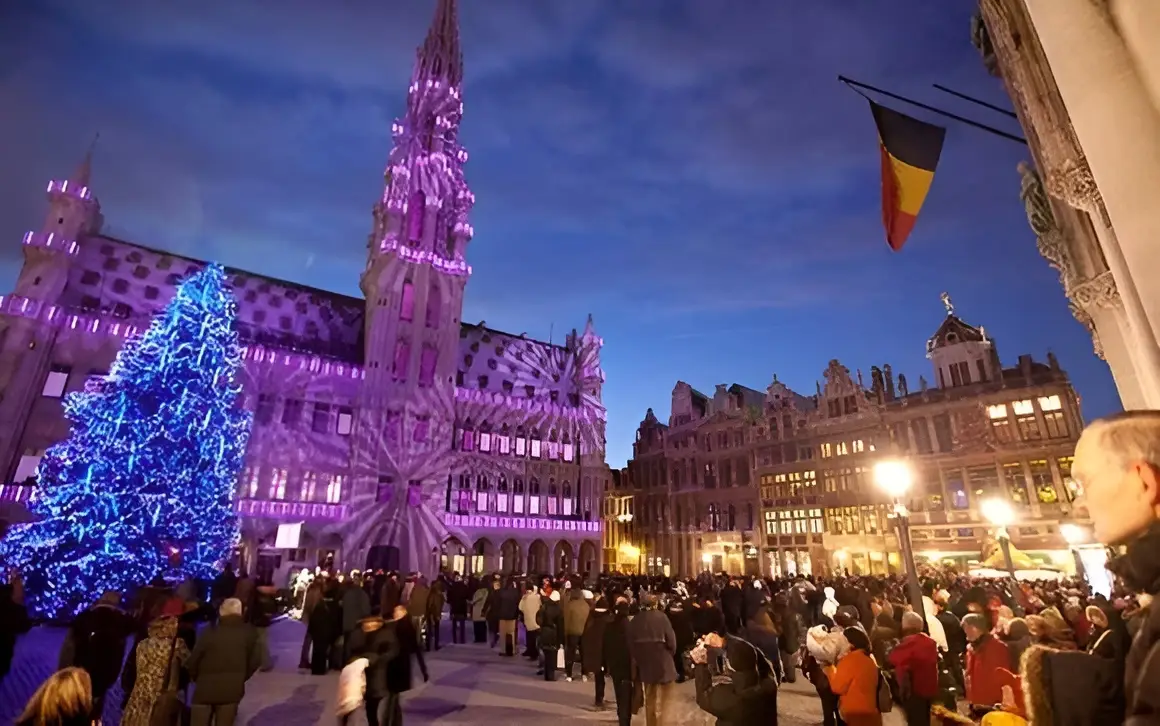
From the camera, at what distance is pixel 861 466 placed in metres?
40.6

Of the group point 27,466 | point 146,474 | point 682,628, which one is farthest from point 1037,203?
point 27,466

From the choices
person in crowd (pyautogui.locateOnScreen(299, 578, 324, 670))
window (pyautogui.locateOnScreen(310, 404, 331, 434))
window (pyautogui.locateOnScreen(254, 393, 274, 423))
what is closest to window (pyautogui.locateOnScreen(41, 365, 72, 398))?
window (pyautogui.locateOnScreen(254, 393, 274, 423))

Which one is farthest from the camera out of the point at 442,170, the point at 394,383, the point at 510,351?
the point at 510,351

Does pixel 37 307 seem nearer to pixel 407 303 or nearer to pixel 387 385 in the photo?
pixel 387 385

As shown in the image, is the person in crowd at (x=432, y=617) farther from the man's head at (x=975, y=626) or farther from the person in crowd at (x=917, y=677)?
the man's head at (x=975, y=626)

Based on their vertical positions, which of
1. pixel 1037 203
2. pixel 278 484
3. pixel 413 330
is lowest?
pixel 278 484

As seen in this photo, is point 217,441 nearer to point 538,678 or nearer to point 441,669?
point 441,669

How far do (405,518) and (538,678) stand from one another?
99.5ft

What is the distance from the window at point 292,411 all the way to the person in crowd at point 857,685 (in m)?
40.9

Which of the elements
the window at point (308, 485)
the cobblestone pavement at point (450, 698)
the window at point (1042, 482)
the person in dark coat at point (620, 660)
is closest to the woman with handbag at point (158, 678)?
the cobblestone pavement at point (450, 698)

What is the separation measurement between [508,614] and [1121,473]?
15.9m

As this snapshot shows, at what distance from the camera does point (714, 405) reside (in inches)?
2078

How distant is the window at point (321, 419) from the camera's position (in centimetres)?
4038

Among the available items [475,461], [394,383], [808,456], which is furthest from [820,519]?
[394,383]
